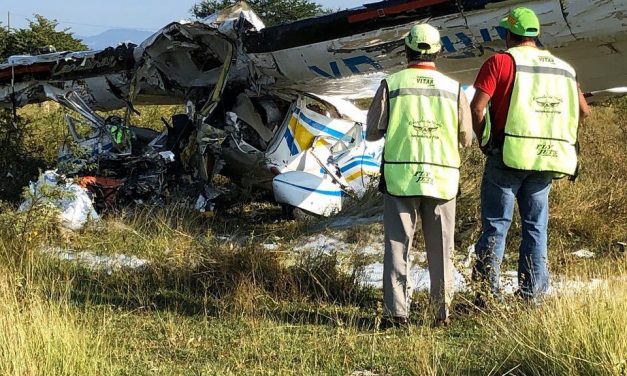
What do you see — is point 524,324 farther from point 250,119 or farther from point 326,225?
point 250,119

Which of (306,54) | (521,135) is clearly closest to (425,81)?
(521,135)

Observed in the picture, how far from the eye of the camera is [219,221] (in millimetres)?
9297

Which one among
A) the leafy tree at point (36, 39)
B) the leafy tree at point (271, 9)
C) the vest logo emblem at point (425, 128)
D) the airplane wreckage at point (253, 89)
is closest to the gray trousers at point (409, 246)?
the vest logo emblem at point (425, 128)

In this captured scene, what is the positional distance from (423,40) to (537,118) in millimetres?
854

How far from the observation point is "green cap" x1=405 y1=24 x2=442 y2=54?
460cm

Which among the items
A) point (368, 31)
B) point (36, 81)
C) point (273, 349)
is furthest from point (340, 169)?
point (273, 349)

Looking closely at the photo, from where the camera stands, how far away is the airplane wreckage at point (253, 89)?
7.77 metres

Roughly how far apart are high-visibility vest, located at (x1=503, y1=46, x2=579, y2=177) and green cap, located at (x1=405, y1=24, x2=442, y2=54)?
A: 1.60 ft

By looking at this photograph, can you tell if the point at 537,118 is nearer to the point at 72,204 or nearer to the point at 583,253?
the point at 583,253

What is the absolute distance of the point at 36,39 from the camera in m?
29.7

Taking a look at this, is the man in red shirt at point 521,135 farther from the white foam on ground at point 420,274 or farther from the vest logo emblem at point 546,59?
the white foam on ground at point 420,274

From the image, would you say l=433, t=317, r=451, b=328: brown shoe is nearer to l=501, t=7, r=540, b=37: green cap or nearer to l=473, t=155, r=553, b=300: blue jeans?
l=473, t=155, r=553, b=300: blue jeans

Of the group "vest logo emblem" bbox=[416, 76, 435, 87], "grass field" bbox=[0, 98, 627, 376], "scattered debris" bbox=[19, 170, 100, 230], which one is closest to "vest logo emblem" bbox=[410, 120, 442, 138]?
"vest logo emblem" bbox=[416, 76, 435, 87]

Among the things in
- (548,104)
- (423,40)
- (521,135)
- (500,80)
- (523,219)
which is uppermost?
(423,40)
